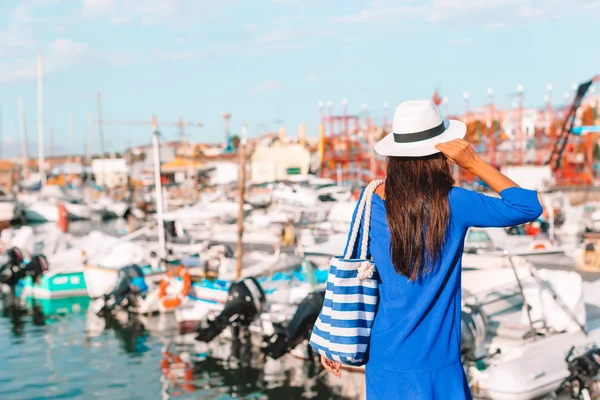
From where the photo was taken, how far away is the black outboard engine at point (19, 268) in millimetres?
18547

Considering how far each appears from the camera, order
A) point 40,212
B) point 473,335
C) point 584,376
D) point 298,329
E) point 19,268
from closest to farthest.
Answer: point 584,376 → point 473,335 → point 298,329 → point 19,268 → point 40,212

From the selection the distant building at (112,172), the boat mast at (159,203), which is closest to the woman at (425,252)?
the boat mast at (159,203)

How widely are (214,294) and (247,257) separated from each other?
5.27 m

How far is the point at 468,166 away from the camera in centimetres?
249

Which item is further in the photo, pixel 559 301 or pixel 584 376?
pixel 559 301

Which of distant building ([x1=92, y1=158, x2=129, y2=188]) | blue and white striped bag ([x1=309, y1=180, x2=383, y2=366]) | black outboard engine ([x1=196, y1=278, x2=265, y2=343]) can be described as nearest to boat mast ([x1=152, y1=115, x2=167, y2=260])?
black outboard engine ([x1=196, y1=278, x2=265, y2=343])

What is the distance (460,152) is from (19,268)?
18603 mm

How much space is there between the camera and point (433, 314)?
8.11ft

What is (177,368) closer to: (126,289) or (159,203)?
(126,289)

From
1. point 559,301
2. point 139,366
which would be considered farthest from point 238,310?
point 559,301

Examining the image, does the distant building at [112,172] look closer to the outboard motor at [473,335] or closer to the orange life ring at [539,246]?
the orange life ring at [539,246]

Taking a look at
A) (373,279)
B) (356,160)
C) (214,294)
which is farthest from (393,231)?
(356,160)

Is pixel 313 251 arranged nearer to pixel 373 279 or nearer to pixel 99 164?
pixel 373 279

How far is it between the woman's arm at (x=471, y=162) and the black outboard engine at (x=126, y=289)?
13785 millimetres
